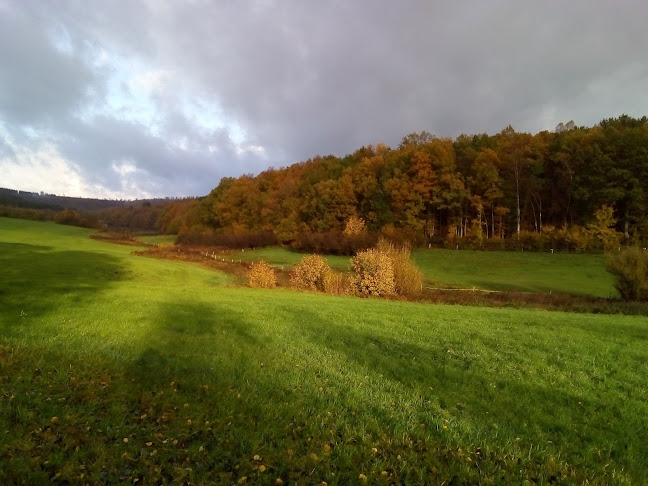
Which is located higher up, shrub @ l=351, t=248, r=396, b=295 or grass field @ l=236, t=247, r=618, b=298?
shrub @ l=351, t=248, r=396, b=295

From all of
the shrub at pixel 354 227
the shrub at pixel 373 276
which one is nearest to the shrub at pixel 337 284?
the shrub at pixel 373 276

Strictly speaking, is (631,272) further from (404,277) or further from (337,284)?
(337,284)

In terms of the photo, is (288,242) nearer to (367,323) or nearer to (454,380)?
(367,323)

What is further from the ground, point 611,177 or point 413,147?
point 413,147

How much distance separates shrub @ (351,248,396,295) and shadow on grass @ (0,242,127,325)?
660 inches

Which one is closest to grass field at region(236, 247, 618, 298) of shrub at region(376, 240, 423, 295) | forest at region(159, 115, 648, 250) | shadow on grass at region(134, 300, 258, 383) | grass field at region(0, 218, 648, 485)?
forest at region(159, 115, 648, 250)

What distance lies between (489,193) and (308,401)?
2610 inches

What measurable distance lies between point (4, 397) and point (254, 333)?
6263 mm

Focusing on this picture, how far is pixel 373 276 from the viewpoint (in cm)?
3014

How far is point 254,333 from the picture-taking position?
12.0 metres

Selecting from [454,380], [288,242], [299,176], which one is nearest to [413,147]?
[288,242]

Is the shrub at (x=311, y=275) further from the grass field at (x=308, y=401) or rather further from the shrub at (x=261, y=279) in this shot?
the grass field at (x=308, y=401)

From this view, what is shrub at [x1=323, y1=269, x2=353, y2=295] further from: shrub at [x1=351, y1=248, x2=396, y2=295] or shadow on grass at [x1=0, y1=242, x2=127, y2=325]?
shadow on grass at [x1=0, y1=242, x2=127, y2=325]

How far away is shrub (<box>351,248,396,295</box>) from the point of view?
30.0m
